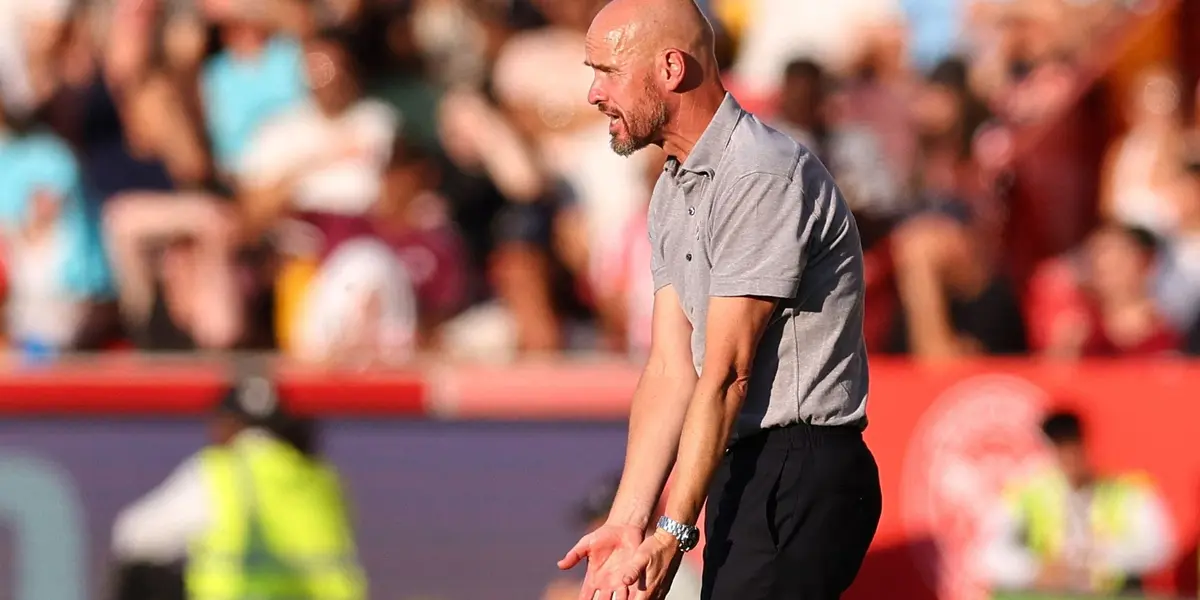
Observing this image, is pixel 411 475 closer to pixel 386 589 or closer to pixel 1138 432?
pixel 386 589

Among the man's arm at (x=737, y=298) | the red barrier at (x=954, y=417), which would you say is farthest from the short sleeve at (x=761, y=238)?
the red barrier at (x=954, y=417)

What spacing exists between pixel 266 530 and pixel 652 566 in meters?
4.38

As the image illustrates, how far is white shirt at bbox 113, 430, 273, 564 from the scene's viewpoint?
7.82 metres

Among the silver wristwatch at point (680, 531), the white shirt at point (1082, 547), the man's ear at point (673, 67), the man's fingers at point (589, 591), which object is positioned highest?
the man's ear at point (673, 67)

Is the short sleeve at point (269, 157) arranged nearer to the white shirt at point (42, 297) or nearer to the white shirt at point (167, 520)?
the white shirt at point (42, 297)

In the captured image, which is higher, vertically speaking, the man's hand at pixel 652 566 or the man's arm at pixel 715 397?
the man's arm at pixel 715 397

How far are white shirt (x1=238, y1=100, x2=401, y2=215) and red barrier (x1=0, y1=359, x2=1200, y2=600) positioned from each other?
3.01 feet

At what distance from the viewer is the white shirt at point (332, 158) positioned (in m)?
8.26

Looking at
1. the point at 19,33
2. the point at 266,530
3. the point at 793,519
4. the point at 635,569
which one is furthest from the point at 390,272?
the point at 635,569

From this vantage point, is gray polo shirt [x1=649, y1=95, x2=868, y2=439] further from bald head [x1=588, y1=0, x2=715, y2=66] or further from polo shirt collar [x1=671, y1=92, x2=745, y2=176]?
bald head [x1=588, y1=0, x2=715, y2=66]

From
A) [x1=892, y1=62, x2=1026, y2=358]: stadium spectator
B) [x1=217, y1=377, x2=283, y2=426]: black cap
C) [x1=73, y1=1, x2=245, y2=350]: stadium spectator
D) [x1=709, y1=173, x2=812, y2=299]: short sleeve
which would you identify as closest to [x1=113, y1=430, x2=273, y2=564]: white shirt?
[x1=217, y1=377, x2=283, y2=426]: black cap

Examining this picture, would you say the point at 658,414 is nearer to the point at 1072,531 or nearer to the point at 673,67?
the point at 673,67

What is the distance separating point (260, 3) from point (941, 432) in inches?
156

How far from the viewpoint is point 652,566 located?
358 cm
